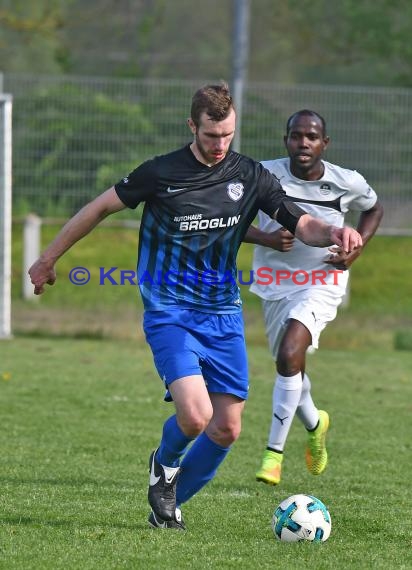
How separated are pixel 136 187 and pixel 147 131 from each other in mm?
10614

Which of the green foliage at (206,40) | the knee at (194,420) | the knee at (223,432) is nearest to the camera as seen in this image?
the knee at (194,420)

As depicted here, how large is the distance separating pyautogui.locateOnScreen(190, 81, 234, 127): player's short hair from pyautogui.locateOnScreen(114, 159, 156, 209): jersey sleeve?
1.13ft

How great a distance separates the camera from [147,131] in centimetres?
1647

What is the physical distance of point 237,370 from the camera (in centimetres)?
602

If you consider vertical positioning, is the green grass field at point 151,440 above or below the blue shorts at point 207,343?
below

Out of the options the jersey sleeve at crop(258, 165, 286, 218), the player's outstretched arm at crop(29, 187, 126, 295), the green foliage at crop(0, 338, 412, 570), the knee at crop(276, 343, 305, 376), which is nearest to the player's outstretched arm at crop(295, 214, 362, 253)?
the jersey sleeve at crop(258, 165, 286, 218)

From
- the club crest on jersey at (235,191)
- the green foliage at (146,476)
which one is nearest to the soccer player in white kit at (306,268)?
the green foliage at (146,476)

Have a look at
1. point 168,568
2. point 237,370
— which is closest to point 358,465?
point 237,370

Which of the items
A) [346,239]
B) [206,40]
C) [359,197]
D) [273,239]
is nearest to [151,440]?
[273,239]

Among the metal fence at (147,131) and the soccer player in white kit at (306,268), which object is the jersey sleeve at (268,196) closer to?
the soccer player in white kit at (306,268)

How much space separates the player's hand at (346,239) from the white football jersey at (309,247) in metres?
2.05

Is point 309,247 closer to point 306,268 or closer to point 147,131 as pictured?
point 306,268

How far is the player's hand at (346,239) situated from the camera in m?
5.89

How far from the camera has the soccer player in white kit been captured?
7.66 meters
